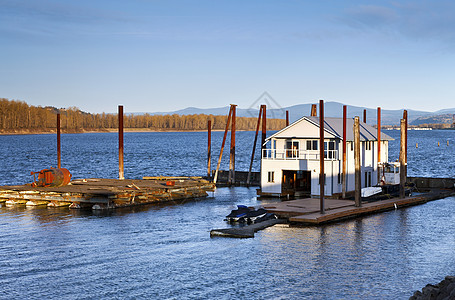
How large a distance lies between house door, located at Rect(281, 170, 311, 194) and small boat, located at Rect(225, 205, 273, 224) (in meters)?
12.9

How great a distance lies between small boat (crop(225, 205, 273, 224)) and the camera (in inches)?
1423

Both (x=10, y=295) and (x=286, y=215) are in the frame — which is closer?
(x=10, y=295)

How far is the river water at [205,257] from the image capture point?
73.5 feet

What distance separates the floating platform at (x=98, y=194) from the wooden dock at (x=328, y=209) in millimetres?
10898

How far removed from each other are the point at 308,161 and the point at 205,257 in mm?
22040

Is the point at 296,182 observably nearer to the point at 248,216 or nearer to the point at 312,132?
the point at 312,132

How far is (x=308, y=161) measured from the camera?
156 feet

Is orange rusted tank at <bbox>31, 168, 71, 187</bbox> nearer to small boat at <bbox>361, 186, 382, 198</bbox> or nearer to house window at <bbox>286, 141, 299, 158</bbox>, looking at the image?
house window at <bbox>286, 141, 299, 158</bbox>

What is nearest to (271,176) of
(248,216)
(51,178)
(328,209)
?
(328,209)

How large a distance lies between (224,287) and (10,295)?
839cm

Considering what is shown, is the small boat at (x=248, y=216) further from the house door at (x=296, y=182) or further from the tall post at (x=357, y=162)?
the house door at (x=296, y=182)

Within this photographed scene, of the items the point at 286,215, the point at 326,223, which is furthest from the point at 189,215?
the point at 326,223

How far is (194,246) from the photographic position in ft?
98.1

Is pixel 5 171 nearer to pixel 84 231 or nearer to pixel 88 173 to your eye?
pixel 88 173
